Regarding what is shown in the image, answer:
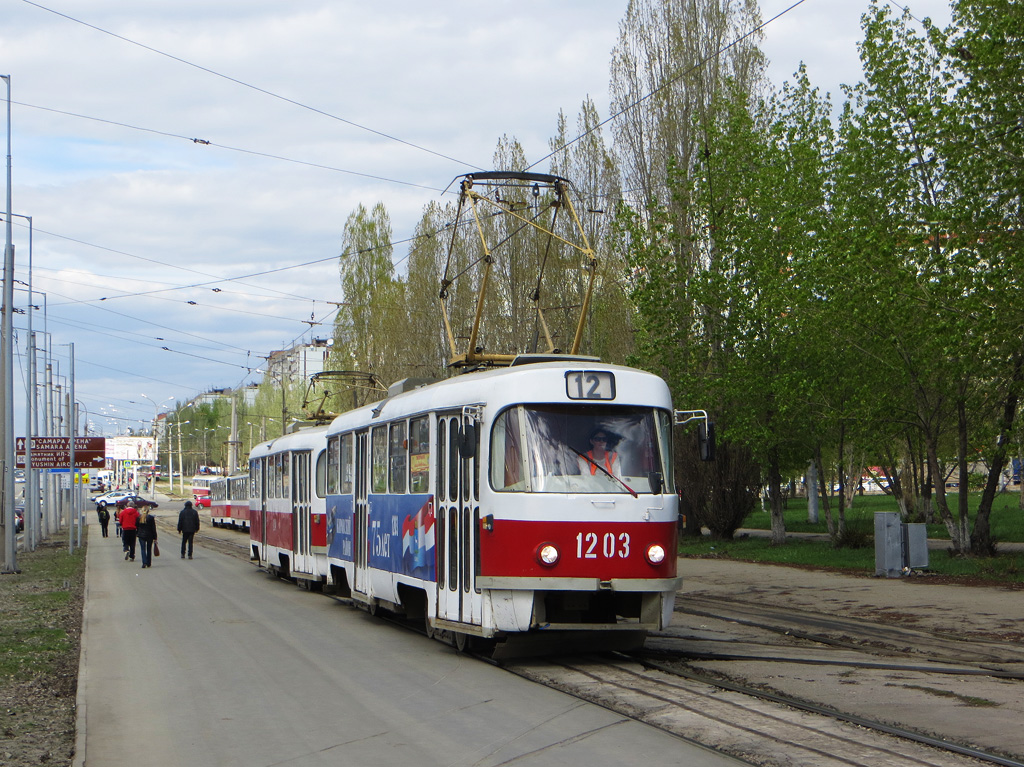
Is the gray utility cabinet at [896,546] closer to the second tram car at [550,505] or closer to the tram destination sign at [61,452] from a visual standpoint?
the second tram car at [550,505]

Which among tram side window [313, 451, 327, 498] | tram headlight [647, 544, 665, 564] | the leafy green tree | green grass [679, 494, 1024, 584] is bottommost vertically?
green grass [679, 494, 1024, 584]

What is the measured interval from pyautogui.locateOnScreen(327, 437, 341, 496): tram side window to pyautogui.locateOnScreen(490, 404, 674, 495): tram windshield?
747 cm

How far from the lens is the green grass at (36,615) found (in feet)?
40.5

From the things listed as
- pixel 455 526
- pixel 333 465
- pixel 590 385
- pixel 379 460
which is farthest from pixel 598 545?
pixel 333 465

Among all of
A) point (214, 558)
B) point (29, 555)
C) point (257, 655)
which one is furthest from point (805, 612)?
point (29, 555)

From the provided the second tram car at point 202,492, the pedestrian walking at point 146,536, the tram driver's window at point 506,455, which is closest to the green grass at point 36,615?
the pedestrian walking at point 146,536

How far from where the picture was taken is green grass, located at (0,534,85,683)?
12352mm

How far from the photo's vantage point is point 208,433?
146 m

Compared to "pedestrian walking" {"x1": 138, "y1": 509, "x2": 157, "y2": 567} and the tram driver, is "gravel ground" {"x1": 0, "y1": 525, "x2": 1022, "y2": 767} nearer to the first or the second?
"pedestrian walking" {"x1": 138, "y1": 509, "x2": 157, "y2": 567}

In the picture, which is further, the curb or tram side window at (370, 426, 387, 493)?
tram side window at (370, 426, 387, 493)

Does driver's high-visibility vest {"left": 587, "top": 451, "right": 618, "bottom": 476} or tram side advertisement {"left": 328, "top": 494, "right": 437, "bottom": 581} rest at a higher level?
driver's high-visibility vest {"left": 587, "top": 451, "right": 618, "bottom": 476}

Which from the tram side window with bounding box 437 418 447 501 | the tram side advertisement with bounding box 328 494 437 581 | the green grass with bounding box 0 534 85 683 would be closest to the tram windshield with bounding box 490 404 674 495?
the tram side window with bounding box 437 418 447 501

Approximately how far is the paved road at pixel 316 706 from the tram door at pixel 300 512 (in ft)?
15.5

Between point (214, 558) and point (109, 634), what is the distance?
→ 63.7ft
